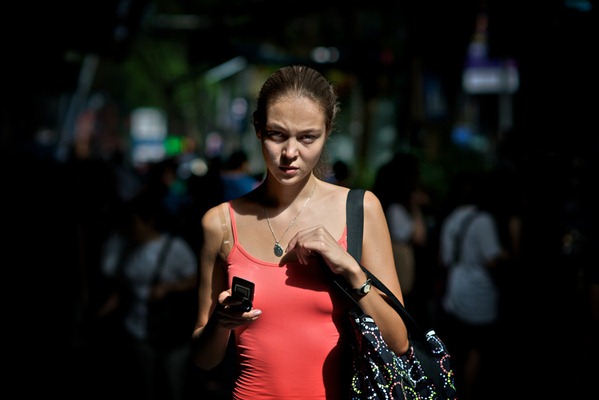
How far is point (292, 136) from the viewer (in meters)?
2.30

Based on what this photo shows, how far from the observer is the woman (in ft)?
7.48

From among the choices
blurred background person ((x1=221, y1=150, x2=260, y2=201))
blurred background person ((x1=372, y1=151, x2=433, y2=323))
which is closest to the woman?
blurred background person ((x1=372, y1=151, x2=433, y2=323))

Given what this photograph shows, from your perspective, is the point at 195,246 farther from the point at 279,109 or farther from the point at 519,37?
the point at 279,109

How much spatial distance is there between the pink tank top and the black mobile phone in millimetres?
182

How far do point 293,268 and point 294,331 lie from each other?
0.20 metres

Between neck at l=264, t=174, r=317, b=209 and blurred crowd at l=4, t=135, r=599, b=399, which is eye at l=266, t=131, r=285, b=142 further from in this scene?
blurred crowd at l=4, t=135, r=599, b=399

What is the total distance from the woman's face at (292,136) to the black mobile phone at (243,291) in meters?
0.41

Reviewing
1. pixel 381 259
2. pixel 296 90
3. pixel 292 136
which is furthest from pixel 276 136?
pixel 381 259

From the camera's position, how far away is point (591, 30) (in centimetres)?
470

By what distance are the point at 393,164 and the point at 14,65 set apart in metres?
7.83

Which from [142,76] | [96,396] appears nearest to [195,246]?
[96,396]

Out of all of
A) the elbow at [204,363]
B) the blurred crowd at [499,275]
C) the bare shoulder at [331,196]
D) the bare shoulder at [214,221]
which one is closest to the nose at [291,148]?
the bare shoulder at [331,196]

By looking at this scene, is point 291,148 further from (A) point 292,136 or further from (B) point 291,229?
(B) point 291,229

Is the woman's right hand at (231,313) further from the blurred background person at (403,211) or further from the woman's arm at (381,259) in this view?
the blurred background person at (403,211)
